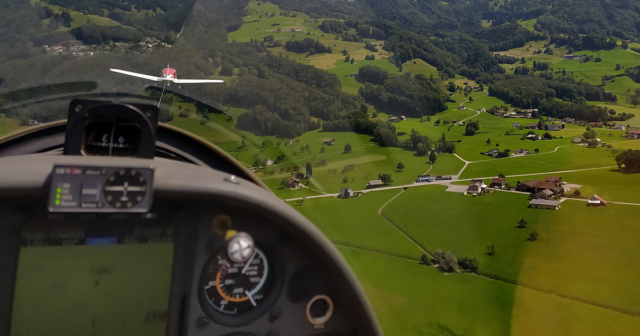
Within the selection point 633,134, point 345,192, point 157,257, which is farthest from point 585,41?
point 157,257

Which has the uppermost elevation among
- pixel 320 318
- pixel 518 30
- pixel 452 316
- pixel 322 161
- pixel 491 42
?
pixel 518 30

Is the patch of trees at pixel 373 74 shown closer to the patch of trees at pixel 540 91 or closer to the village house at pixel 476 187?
the village house at pixel 476 187

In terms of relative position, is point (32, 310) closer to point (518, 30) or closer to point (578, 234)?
point (578, 234)

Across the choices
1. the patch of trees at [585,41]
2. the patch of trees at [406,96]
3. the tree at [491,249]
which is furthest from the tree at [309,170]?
the patch of trees at [585,41]

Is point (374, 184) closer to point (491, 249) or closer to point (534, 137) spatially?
point (491, 249)

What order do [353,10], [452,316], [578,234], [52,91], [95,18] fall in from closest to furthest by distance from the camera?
[52,91] → [452,316] → [578,234] → [95,18] → [353,10]

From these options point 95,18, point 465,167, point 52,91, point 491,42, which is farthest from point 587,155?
point 491,42
